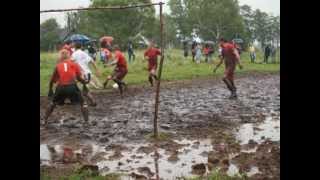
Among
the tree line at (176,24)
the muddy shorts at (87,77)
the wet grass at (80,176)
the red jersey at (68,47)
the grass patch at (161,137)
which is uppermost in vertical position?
the tree line at (176,24)

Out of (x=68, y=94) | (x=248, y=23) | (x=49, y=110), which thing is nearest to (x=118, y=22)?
(x=68, y=94)

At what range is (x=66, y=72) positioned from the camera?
8.24m

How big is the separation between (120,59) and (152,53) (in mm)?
515

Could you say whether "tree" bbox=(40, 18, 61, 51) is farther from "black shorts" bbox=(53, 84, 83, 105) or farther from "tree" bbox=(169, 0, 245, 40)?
"tree" bbox=(169, 0, 245, 40)

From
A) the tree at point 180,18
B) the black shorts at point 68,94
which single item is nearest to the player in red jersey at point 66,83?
the black shorts at point 68,94

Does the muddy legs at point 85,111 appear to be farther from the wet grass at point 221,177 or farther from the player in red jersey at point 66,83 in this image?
the wet grass at point 221,177

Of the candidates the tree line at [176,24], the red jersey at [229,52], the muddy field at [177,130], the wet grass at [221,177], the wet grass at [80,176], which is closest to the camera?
the wet grass at [221,177]

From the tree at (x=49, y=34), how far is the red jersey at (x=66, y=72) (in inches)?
13.1

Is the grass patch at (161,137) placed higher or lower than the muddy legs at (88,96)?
lower

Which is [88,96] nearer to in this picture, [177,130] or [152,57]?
[152,57]

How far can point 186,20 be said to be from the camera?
8406mm

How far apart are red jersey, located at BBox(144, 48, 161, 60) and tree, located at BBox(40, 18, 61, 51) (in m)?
1.40

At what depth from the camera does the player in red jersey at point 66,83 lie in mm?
8203

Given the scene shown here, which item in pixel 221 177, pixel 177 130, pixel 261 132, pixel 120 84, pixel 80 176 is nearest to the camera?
pixel 221 177
